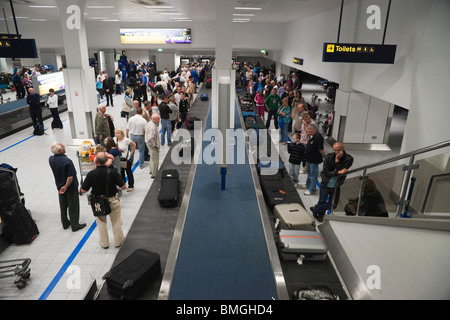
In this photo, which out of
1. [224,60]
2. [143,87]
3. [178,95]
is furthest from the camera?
[143,87]

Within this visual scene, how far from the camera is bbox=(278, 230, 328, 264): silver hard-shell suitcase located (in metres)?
5.23

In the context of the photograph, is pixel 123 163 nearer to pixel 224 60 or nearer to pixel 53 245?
pixel 53 245

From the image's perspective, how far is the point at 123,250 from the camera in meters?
5.55

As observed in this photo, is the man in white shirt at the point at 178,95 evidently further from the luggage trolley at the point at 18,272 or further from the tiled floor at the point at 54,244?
the luggage trolley at the point at 18,272

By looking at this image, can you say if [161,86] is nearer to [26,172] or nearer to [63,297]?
[26,172]

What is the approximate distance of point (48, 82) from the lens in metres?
17.8

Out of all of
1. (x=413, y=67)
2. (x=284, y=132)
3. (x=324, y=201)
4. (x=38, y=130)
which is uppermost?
(x=413, y=67)

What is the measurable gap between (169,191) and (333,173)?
11.8ft

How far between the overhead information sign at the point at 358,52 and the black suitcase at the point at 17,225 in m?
6.73

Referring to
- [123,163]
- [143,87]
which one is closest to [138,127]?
[123,163]

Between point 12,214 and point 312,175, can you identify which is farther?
point 312,175

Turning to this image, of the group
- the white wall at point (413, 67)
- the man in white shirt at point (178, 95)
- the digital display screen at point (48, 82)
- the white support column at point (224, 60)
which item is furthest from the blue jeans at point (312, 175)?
the digital display screen at point (48, 82)

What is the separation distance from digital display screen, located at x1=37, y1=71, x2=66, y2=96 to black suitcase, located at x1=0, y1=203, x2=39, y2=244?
13.6 m

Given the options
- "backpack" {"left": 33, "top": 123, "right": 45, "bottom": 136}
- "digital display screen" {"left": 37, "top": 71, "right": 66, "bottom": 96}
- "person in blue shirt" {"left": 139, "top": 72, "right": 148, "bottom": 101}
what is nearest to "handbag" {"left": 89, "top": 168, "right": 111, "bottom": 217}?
"backpack" {"left": 33, "top": 123, "right": 45, "bottom": 136}
